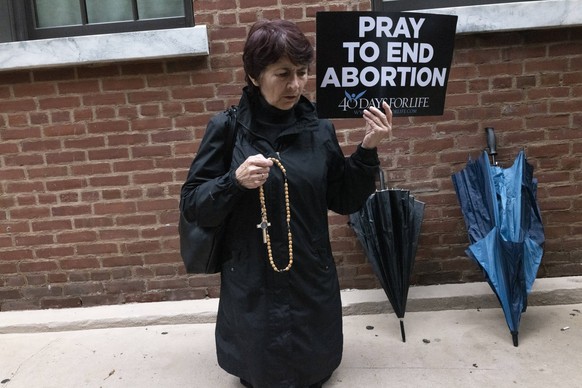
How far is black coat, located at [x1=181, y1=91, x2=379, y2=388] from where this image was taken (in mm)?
2062

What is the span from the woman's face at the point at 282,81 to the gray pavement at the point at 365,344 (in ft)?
4.66

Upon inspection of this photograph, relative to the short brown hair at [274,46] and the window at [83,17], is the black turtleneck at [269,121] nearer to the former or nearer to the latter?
the short brown hair at [274,46]

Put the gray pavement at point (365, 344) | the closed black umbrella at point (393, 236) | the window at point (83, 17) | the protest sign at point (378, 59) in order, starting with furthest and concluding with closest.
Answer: the window at point (83, 17)
the closed black umbrella at point (393, 236)
the gray pavement at point (365, 344)
the protest sign at point (378, 59)

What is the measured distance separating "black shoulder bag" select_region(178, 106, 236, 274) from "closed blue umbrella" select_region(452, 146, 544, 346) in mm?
1395

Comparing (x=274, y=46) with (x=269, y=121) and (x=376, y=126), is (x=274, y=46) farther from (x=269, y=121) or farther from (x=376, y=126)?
(x=376, y=126)

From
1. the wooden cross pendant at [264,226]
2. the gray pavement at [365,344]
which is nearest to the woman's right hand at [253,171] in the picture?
the wooden cross pendant at [264,226]

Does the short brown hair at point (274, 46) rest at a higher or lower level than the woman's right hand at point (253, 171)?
higher

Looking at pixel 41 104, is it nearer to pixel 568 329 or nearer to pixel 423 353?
pixel 423 353

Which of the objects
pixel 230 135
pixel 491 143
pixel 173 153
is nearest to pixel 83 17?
pixel 173 153

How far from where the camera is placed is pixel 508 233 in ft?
8.66

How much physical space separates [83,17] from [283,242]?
216 centimetres

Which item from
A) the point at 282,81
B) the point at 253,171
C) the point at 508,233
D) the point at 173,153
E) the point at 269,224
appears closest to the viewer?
the point at 253,171

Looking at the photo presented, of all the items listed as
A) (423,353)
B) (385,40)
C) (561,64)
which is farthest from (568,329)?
(385,40)

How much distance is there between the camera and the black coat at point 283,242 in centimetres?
206
